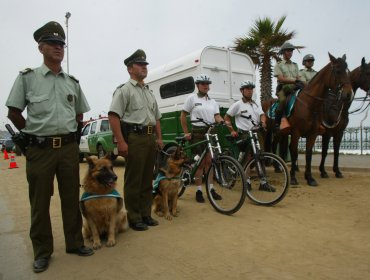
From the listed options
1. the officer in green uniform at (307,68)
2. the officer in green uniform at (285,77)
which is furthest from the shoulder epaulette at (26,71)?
the officer in green uniform at (307,68)

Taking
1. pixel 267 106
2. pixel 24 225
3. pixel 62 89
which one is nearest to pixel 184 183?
pixel 24 225

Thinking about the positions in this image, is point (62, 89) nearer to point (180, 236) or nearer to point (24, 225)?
point (180, 236)

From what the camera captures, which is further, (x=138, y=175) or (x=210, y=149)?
(x=210, y=149)

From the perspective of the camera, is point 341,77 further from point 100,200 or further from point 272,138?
point 100,200

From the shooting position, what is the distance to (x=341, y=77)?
22.8ft

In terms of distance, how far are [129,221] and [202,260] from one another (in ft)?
5.21

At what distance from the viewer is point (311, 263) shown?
3236 mm

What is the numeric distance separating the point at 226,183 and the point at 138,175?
153 centimetres

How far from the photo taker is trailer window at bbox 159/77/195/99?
9870mm

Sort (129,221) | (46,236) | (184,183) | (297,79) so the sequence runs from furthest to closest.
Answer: (297,79) < (184,183) < (129,221) < (46,236)

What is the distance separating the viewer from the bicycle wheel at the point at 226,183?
5059 millimetres

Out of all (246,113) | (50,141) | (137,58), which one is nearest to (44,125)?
(50,141)

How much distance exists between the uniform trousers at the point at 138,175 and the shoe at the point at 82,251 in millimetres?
961

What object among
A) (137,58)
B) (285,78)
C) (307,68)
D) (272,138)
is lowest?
(272,138)
